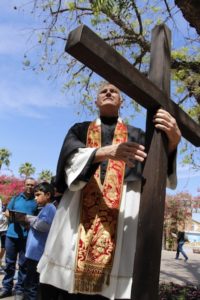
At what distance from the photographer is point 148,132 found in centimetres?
253

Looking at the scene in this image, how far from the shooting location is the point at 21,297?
6.07m

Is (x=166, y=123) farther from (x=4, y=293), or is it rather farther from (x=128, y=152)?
(x=4, y=293)

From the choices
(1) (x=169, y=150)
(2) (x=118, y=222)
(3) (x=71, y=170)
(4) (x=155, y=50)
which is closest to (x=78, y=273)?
(2) (x=118, y=222)

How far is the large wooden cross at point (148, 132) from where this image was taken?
2.15 metres

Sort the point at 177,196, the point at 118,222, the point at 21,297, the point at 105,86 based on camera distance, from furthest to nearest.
Result: the point at 177,196, the point at 21,297, the point at 105,86, the point at 118,222

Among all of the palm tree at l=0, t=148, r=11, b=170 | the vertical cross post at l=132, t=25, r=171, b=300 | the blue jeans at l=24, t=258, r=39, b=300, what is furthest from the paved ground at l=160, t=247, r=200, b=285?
the palm tree at l=0, t=148, r=11, b=170

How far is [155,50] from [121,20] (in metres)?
5.36

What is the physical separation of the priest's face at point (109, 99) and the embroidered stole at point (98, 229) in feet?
0.80

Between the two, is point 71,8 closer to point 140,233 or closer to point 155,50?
point 155,50

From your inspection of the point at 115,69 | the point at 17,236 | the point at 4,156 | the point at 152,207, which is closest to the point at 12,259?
the point at 17,236

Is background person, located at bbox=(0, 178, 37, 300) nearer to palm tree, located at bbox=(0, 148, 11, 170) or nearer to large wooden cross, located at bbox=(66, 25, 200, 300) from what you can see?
large wooden cross, located at bbox=(66, 25, 200, 300)

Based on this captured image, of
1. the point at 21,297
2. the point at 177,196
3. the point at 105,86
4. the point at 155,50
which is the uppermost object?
the point at 177,196

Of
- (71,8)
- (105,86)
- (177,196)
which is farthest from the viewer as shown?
(177,196)

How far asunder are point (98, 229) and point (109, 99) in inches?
31.4
